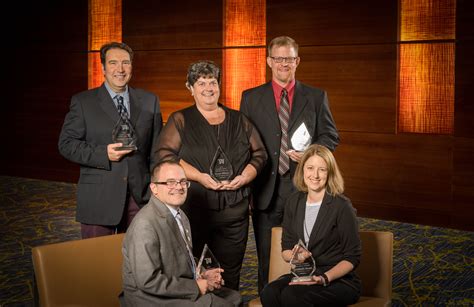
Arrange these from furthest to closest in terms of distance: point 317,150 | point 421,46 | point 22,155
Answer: point 22,155 < point 421,46 < point 317,150

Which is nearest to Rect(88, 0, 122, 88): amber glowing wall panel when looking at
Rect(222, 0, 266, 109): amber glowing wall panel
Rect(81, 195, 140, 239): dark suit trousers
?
Rect(222, 0, 266, 109): amber glowing wall panel

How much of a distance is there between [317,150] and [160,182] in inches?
35.2

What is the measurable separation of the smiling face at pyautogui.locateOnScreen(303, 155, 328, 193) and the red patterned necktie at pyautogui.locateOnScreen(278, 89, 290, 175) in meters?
0.72

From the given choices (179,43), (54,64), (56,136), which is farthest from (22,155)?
(179,43)

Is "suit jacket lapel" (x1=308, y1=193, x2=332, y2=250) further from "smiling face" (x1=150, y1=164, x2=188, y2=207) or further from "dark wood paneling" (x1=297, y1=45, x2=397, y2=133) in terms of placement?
"dark wood paneling" (x1=297, y1=45, x2=397, y2=133)

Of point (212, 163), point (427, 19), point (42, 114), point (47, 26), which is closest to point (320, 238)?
point (212, 163)

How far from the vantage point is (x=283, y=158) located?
4.52 meters

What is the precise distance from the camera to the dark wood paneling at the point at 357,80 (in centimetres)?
792

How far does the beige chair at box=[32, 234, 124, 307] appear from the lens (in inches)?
130

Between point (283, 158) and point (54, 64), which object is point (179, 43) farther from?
point (283, 158)

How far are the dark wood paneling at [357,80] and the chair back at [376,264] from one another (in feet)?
14.6

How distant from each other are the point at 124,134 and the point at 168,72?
219 inches

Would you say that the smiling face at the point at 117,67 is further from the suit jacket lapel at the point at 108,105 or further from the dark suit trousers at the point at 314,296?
the dark suit trousers at the point at 314,296

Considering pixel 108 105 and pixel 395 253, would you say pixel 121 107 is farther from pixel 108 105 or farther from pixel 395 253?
pixel 395 253
